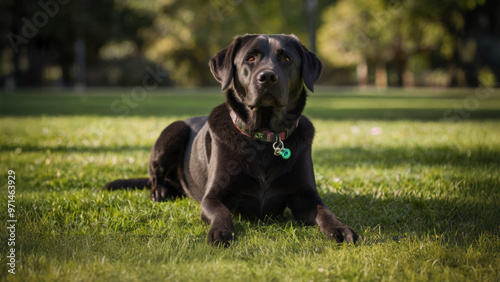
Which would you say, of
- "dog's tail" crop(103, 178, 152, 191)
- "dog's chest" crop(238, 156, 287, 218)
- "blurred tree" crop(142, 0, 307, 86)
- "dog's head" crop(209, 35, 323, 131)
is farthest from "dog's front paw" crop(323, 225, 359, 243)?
"blurred tree" crop(142, 0, 307, 86)

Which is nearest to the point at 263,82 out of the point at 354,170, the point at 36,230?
the point at 36,230

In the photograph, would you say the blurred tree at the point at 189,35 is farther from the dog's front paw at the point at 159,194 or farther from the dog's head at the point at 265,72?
the dog's head at the point at 265,72

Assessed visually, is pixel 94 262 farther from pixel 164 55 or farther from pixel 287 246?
pixel 164 55

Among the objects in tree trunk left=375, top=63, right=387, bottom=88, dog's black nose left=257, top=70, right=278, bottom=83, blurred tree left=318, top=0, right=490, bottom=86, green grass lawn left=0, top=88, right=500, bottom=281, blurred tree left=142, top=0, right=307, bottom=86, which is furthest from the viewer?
tree trunk left=375, top=63, right=387, bottom=88

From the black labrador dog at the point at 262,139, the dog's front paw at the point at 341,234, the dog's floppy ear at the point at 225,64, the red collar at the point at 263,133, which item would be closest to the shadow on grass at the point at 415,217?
the dog's front paw at the point at 341,234

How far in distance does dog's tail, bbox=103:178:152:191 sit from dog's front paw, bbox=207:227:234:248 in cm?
184

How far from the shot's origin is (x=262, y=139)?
10.8ft

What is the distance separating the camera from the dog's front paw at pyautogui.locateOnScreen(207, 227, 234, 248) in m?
2.74

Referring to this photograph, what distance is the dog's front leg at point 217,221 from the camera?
278cm

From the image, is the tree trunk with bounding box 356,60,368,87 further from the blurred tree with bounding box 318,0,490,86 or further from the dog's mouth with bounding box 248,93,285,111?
the dog's mouth with bounding box 248,93,285,111

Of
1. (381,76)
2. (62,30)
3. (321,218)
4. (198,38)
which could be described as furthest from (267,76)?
(381,76)

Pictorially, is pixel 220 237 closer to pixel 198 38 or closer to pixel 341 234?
pixel 341 234

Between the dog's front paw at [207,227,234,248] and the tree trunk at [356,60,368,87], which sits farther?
the tree trunk at [356,60,368,87]

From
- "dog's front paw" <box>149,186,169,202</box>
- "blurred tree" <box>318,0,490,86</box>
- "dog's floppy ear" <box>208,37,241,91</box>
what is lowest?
"dog's front paw" <box>149,186,169,202</box>
